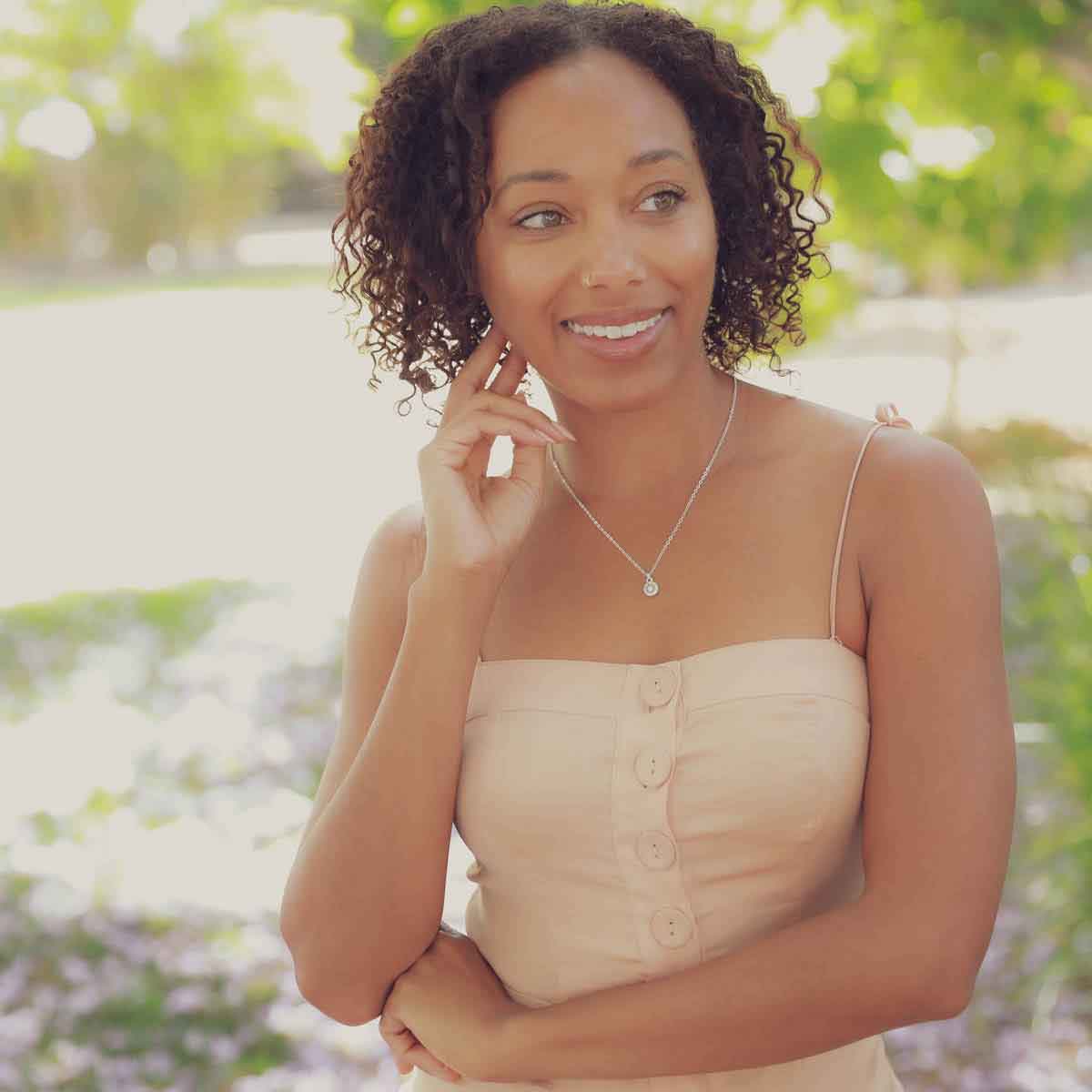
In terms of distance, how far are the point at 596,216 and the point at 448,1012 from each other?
3.33 ft

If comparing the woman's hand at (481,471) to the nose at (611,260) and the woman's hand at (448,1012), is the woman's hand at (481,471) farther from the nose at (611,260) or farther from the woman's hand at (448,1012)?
the woman's hand at (448,1012)

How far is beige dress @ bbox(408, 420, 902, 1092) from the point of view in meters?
1.73

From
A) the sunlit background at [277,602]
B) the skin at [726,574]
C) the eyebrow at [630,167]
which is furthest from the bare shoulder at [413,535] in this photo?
the sunlit background at [277,602]

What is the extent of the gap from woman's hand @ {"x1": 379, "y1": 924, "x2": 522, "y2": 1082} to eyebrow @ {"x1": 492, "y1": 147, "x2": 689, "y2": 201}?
992 millimetres

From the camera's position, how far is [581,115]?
1.86 metres

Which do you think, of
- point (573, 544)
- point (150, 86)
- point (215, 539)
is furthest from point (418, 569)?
point (215, 539)

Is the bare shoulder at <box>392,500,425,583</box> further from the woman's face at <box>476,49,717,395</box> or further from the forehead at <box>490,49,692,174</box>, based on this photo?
the forehead at <box>490,49,692,174</box>

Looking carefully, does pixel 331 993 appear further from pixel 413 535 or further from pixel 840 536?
pixel 840 536

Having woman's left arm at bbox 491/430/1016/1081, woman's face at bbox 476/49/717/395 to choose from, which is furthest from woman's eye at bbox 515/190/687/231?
woman's left arm at bbox 491/430/1016/1081

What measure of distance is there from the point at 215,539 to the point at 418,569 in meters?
9.22

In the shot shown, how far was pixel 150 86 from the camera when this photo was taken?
601cm

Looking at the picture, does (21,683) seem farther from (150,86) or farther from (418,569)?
(418,569)

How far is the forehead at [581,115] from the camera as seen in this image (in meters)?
1.85

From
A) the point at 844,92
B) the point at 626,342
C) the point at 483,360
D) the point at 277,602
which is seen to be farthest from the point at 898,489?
the point at 277,602
